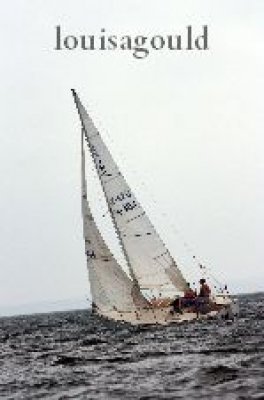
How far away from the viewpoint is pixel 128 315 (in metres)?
41.6

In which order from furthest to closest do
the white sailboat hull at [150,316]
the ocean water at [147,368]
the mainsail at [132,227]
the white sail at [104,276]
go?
the mainsail at [132,227] → the white sail at [104,276] → the white sailboat hull at [150,316] → the ocean water at [147,368]

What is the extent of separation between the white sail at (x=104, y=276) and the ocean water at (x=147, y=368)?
3.28 meters

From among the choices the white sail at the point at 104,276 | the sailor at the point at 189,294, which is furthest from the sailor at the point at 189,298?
the white sail at the point at 104,276

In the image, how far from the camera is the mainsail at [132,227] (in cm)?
4256

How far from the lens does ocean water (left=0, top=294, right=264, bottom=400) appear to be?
19.8m

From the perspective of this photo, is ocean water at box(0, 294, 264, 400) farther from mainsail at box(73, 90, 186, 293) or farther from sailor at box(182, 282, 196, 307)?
→ mainsail at box(73, 90, 186, 293)

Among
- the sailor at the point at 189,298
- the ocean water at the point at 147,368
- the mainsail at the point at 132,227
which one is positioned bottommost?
the ocean water at the point at 147,368

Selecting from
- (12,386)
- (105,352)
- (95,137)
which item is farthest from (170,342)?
(95,137)

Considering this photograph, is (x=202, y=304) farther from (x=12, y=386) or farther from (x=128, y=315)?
(x=12, y=386)

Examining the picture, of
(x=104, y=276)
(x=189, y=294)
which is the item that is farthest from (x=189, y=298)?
(x=104, y=276)

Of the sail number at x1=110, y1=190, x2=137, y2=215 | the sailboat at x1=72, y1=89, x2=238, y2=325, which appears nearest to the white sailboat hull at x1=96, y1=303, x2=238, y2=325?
the sailboat at x1=72, y1=89, x2=238, y2=325

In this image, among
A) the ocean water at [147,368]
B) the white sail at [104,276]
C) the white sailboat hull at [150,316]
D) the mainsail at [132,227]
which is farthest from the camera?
the mainsail at [132,227]

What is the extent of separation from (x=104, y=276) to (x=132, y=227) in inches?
123

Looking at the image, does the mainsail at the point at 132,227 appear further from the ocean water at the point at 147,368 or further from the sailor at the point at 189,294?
the ocean water at the point at 147,368
